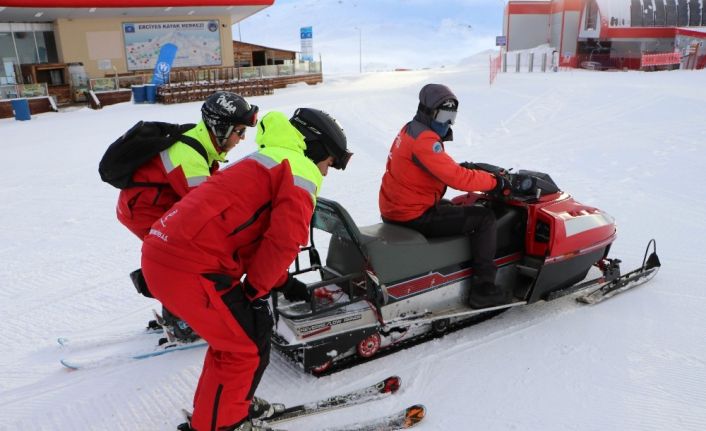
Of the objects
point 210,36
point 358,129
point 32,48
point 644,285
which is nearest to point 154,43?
point 210,36

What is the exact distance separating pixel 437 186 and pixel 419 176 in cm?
15

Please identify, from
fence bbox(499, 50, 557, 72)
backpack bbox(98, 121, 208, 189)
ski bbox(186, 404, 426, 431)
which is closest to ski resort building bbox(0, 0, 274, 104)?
fence bbox(499, 50, 557, 72)

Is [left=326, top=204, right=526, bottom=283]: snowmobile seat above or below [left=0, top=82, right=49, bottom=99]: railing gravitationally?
below

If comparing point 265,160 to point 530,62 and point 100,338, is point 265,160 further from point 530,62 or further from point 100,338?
point 530,62

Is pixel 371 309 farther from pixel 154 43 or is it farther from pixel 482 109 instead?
pixel 154 43

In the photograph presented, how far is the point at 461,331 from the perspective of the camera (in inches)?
155

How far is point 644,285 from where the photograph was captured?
454 cm

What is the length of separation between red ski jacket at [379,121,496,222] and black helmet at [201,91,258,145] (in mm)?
1008

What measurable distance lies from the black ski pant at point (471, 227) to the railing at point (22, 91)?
54.8ft

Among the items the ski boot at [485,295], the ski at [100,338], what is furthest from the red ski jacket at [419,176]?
the ski at [100,338]

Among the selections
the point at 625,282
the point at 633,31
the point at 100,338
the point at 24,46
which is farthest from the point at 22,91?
the point at 633,31

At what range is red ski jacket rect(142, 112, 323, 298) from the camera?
2.36m

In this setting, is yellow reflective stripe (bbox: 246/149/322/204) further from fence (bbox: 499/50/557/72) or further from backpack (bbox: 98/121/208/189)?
fence (bbox: 499/50/557/72)

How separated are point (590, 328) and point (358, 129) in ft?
27.3
